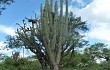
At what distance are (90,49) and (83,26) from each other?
102 inches

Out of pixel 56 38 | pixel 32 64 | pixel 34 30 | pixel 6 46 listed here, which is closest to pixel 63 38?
pixel 56 38

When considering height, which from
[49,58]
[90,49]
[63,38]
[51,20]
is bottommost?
[90,49]

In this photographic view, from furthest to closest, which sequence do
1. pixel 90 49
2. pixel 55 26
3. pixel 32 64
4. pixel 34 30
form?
pixel 90 49 < pixel 32 64 < pixel 34 30 < pixel 55 26

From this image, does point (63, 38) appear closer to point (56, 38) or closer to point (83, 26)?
point (56, 38)

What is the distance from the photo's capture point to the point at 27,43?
46.2 feet

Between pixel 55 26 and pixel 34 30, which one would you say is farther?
pixel 34 30

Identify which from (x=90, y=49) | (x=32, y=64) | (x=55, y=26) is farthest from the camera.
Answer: (x=90, y=49)

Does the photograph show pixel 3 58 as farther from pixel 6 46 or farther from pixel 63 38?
pixel 63 38

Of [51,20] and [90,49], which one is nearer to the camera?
[51,20]

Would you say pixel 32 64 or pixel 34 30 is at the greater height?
pixel 34 30

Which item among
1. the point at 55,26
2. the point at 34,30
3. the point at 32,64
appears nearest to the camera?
the point at 55,26

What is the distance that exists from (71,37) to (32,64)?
28.0 feet

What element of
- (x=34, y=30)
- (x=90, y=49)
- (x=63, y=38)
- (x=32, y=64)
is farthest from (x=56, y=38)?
(x=90, y=49)

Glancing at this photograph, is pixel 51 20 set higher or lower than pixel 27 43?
higher
